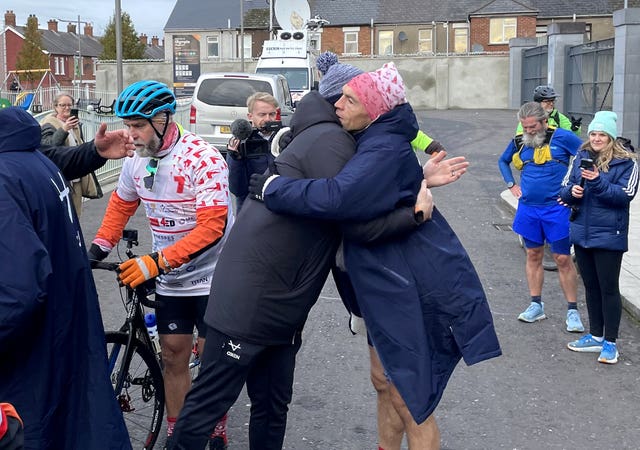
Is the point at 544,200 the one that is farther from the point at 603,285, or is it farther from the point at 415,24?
the point at 415,24

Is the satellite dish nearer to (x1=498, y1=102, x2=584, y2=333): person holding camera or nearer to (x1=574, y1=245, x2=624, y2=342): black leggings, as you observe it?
(x1=498, y1=102, x2=584, y2=333): person holding camera

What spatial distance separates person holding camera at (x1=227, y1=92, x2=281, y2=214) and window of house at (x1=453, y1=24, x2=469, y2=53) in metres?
58.5

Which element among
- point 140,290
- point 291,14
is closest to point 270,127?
point 140,290

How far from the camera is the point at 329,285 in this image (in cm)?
934

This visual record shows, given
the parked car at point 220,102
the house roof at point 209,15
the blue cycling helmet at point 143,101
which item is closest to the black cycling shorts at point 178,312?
the blue cycling helmet at point 143,101

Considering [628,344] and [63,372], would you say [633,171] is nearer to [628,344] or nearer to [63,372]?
[628,344]

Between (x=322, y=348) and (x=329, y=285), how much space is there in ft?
7.97

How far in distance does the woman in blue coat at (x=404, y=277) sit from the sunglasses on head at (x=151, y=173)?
3.36ft

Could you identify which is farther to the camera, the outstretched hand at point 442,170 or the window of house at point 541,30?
the window of house at point 541,30

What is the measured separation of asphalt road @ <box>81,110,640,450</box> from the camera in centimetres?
516

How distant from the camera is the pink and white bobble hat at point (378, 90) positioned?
3600 mm

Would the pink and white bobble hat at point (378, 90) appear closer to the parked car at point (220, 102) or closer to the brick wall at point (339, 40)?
the parked car at point (220, 102)

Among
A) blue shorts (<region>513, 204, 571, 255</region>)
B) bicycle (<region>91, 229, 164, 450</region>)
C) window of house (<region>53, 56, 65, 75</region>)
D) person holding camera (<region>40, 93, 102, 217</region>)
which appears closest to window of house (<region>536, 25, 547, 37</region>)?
person holding camera (<region>40, 93, 102, 217</region>)

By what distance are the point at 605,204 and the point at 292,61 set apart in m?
25.2
